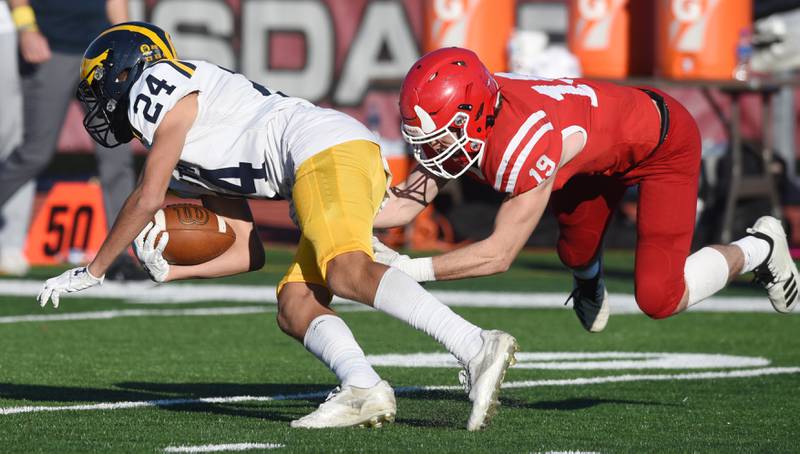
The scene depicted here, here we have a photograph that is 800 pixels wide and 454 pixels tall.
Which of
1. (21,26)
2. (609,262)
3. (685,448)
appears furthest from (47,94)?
(685,448)

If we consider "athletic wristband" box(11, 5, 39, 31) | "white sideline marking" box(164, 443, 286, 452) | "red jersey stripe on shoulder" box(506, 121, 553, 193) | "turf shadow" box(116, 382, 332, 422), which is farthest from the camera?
"athletic wristband" box(11, 5, 39, 31)

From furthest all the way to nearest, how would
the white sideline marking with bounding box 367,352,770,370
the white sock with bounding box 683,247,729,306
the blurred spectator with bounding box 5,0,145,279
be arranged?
the blurred spectator with bounding box 5,0,145,279 < the white sideline marking with bounding box 367,352,770,370 < the white sock with bounding box 683,247,729,306

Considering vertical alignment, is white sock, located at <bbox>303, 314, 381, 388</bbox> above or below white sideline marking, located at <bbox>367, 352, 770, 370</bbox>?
above

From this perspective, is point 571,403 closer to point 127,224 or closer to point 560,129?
point 560,129

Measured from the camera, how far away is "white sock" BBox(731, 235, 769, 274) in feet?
16.4

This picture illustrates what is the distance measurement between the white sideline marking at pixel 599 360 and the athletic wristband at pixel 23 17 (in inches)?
128

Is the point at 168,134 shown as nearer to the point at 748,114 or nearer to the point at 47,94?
the point at 47,94

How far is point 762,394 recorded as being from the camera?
15.5 ft

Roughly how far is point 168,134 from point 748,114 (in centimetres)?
951

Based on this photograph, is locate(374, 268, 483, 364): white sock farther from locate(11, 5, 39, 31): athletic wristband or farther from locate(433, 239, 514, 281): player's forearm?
locate(11, 5, 39, 31): athletic wristband

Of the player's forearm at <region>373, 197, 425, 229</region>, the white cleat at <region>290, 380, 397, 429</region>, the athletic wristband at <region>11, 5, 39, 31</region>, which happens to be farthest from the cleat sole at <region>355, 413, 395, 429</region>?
the athletic wristband at <region>11, 5, 39, 31</region>

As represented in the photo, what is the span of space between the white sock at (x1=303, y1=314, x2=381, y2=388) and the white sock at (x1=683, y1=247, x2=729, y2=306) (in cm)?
130

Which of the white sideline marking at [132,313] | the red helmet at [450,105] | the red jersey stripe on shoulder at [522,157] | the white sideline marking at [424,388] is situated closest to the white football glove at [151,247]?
the white sideline marking at [424,388]

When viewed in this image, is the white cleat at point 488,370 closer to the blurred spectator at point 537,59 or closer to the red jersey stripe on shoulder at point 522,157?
the red jersey stripe on shoulder at point 522,157
